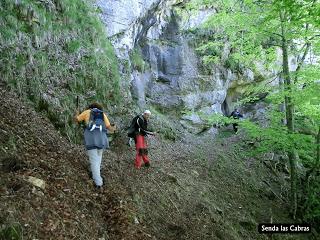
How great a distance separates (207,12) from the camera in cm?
2525

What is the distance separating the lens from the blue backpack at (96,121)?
23.6 feet

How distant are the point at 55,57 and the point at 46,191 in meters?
5.35

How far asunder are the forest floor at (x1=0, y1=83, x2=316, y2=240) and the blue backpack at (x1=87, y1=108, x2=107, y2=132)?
1029mm

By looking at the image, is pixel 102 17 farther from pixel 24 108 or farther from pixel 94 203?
pixel 94 203

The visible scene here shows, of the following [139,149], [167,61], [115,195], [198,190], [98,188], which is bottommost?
[198,190]

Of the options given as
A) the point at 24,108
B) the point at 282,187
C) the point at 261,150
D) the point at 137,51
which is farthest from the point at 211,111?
the point at 24,108

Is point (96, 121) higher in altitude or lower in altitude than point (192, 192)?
higher

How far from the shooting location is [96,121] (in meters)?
7.27

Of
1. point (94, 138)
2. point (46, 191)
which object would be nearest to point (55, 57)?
point (94, 138)

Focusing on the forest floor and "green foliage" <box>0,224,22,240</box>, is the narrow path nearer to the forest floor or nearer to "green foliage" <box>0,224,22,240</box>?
the forest floor

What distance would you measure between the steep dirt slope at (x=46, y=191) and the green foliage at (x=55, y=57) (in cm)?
66

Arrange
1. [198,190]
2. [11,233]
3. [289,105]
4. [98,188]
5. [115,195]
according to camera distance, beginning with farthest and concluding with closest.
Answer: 1. [289,105]
2. [198,190]
3. [115,195]
4. [98,188]
5. [11,233]

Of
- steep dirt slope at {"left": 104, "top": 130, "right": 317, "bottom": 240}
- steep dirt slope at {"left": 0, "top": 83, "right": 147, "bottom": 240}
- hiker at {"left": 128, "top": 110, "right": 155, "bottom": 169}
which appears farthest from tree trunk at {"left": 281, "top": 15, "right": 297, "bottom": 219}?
steep dirt slope at {"left": 0, "top": 83, "right": 147, "bottom": 240}

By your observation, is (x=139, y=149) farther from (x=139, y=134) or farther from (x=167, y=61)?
(x=167, y=61)
